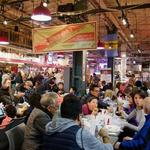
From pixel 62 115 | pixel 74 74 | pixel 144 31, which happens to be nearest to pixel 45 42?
pixel 74 74

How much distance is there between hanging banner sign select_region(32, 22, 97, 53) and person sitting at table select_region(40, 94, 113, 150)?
17.8 feet

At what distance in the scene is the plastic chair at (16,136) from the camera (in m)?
3.59

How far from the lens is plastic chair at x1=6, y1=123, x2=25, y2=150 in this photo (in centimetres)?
359

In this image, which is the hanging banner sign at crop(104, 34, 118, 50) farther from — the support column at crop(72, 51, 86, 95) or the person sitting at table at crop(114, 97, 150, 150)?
the person sitting at table at crop(114, 97, 150, 150)

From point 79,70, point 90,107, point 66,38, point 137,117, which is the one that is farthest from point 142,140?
point 79,70

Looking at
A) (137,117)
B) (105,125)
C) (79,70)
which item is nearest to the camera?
(105,125)

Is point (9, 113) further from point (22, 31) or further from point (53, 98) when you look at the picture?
point (22, 31)

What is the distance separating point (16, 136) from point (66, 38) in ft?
17.3

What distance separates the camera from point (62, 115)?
2896 millimetres

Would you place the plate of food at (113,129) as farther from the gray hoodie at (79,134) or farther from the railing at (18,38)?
the railing at (18,38)

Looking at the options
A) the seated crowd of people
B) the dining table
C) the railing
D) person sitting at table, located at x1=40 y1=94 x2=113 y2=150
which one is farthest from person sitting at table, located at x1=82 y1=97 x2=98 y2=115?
the railing

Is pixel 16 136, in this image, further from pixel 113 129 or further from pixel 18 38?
pixel 18 38

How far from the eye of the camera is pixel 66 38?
8.63 metres

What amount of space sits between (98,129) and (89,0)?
6.97m
